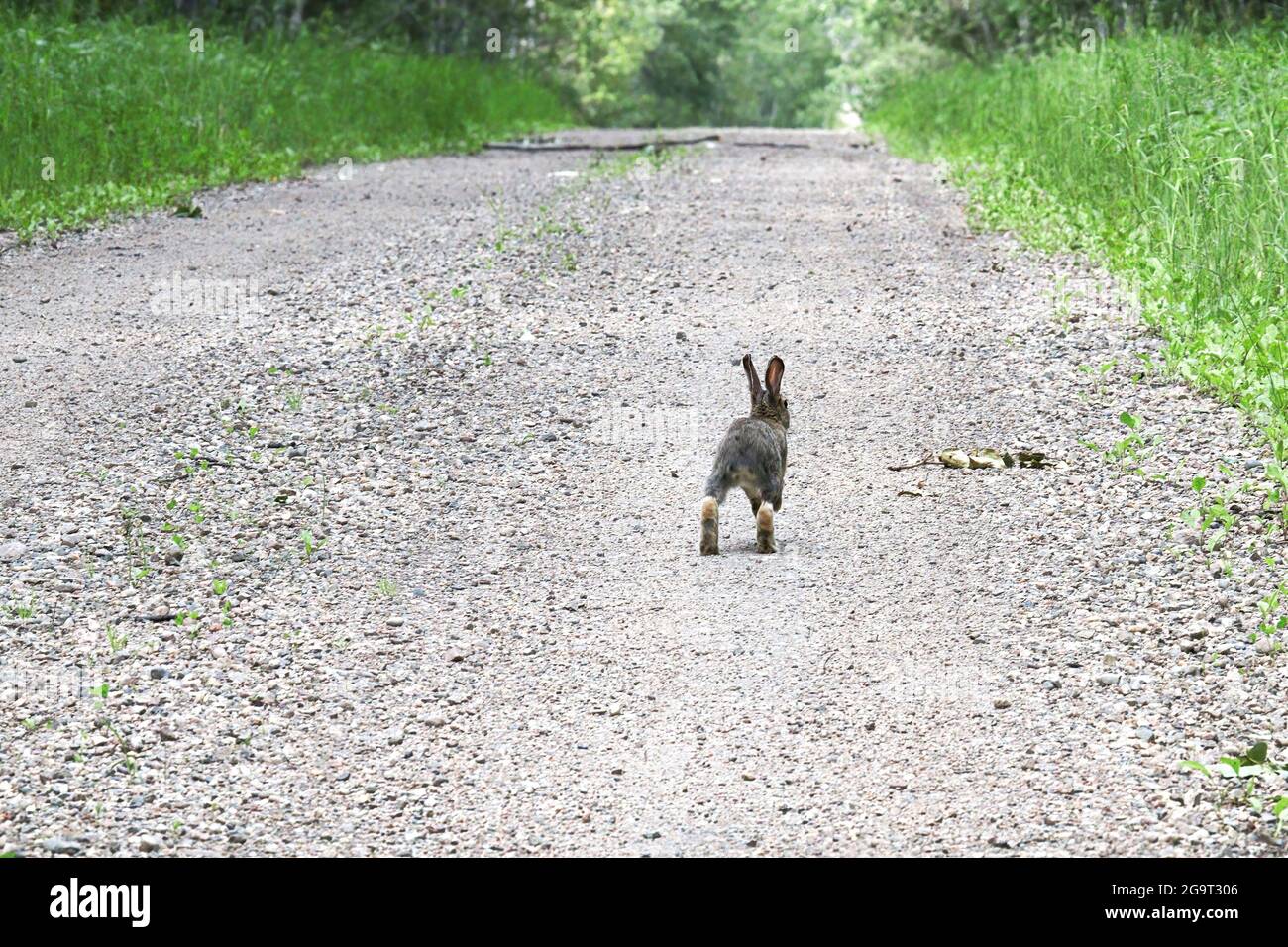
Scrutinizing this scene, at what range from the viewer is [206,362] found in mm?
7789

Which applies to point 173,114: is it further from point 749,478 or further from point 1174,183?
point 749,478

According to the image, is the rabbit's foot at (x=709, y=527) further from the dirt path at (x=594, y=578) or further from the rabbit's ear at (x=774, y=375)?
the rabbit's ear at (x=774, y=375)

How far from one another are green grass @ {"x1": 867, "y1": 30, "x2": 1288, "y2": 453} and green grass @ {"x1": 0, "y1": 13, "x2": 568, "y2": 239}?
6.79 metres

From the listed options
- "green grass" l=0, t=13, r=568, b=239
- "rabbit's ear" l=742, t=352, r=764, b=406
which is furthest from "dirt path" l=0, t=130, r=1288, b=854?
"green grass" l=0, t=13, r=568, b=239

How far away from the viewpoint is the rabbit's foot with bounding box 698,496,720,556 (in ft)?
17.1

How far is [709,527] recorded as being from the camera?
17.3 ft

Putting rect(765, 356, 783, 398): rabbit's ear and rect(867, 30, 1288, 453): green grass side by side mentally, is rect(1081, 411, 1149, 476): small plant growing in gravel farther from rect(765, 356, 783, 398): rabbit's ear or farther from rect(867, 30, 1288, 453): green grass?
rect(765, 356, 783, 398): rabbit's ear

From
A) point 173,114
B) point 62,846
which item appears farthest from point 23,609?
point 173,114

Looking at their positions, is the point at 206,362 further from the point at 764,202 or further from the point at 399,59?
the point at 399,59

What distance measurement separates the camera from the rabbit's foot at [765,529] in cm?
523

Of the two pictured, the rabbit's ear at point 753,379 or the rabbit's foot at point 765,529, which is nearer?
the rabbit's foot at point 765,529

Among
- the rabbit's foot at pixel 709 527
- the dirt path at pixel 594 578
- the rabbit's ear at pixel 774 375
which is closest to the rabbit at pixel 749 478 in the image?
the rabbit's foot at pixel 709 527

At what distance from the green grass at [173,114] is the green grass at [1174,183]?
6.79m
